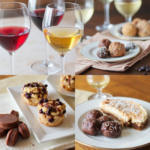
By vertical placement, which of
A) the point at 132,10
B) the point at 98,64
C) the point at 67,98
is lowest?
the point at 67,98

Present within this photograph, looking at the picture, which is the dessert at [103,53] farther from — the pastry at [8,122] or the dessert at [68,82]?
the pastry at [8,122]

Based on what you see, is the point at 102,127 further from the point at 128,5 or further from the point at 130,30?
the point at 128,5

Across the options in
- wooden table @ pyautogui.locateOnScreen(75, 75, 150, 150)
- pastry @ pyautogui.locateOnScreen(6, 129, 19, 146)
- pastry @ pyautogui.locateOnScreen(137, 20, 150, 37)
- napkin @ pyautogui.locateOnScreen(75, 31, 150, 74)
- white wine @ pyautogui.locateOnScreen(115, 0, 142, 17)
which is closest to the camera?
pastry @ pyautogui.locateOnScreen(6, 129, 19, 146)

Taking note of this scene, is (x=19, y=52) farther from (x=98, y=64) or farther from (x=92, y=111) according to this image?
(x=92, y=111)

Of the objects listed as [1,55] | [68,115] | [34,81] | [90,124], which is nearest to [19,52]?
[1,55]

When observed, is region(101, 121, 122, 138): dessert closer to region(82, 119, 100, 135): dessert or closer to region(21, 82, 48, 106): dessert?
region(82, 119, 100, 135): dessert

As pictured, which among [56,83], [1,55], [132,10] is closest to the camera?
[56,83]

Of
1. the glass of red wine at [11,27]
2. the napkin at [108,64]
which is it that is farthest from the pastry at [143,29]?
the glass of red wine at [11,27]

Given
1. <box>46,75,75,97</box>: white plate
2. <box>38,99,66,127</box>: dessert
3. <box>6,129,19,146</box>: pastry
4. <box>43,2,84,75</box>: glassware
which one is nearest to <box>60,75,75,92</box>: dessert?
<box>46,75,75,97</box>: white plate
